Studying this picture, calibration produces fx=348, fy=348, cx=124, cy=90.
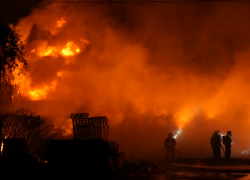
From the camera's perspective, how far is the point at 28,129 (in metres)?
17.8

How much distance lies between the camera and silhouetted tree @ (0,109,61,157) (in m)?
16.6

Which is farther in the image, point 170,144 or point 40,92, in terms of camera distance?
point 40,92

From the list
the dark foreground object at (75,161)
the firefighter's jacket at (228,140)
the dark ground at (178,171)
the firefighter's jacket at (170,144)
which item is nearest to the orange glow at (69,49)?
the firefighter's jacket at (170,144)

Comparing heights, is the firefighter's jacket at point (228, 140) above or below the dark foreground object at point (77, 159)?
above

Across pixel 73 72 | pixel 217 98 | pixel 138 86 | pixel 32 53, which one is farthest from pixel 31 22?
pixel 217 98

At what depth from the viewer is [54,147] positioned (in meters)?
11.6

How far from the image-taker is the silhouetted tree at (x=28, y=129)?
16628mm

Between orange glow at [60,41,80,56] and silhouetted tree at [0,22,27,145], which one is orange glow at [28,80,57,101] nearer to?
orange glow at [60,41,80,56]

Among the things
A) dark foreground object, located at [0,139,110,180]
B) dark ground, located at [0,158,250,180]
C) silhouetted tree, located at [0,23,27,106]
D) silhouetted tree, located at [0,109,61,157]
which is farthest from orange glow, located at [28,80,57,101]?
dark foreground object, located at [0,139,110,180]

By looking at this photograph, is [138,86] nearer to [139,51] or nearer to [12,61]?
[139,51]

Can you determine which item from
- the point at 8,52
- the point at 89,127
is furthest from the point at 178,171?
the point at 8,52

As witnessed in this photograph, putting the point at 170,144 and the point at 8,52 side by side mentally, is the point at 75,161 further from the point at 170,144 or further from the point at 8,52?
the point at 170,144

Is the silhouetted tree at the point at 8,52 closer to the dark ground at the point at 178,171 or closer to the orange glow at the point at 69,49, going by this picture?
the dark ground at the point at 178,171

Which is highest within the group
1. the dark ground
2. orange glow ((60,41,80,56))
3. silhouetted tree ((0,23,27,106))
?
orange glow ((60,41,80,56))
